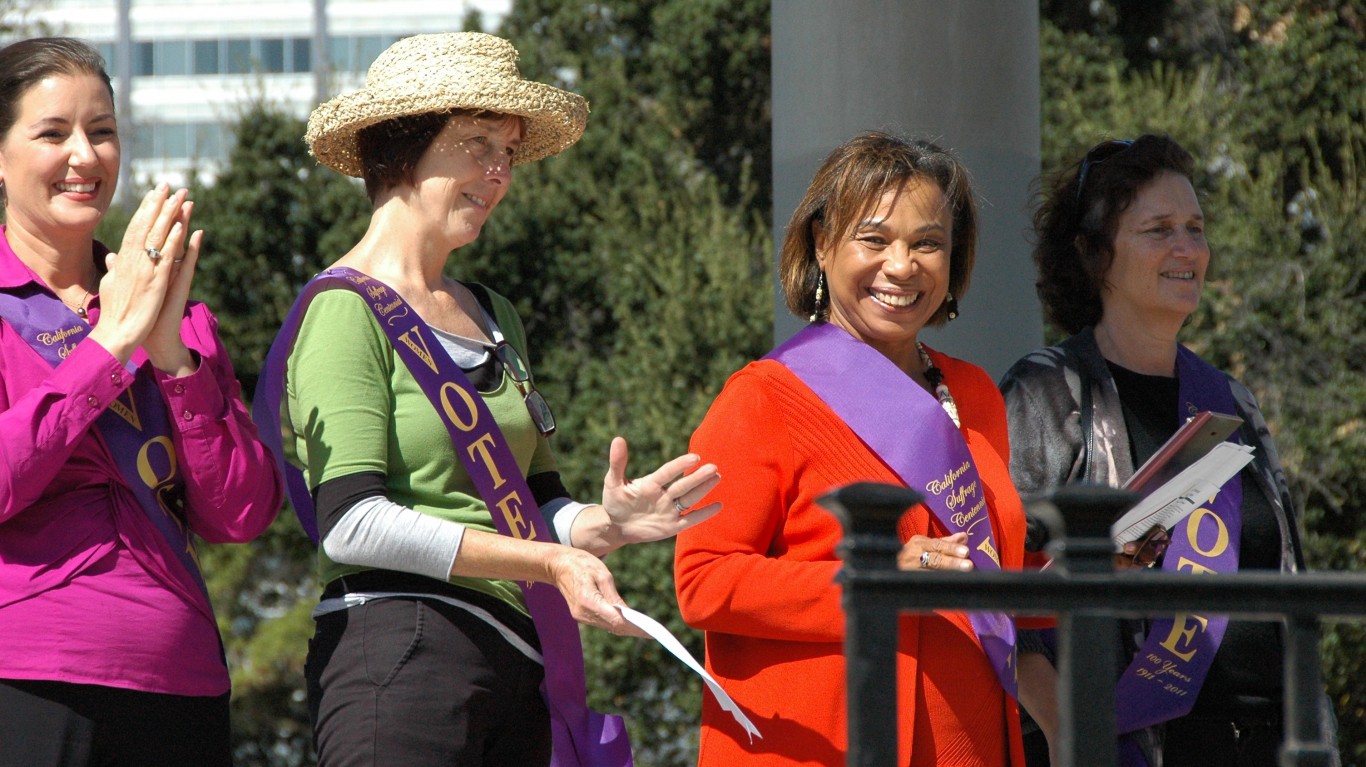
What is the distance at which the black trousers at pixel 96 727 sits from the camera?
247 cm

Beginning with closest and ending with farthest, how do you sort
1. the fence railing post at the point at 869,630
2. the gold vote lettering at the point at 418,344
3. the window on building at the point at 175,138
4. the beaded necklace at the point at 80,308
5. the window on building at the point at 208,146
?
the fence railing post at the point at 869,630
the gold vote lettering at the point at 418,344
the beaded necklace at the point at 80,308
the window on building at the point at 208,146
the window on building at the point at 175,138

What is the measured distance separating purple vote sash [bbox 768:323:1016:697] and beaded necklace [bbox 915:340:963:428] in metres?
0.16

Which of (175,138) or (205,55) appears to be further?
(175,138)

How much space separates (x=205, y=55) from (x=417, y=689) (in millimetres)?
47027

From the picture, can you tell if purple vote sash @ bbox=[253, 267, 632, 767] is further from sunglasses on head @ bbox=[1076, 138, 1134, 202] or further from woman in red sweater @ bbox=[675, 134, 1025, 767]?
sunglasses on head @ bbox=[1076, 138, 1134, 202]

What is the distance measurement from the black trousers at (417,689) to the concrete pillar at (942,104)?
4.37ft

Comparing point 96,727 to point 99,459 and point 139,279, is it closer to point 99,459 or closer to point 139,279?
point 99,459

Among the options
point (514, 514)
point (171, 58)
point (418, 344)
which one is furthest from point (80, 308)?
point (171, 58)

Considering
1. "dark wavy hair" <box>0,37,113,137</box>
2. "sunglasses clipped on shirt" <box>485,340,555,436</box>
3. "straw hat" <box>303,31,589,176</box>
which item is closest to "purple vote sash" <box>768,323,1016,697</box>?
"sunglasses clipped on shirt" <box>485,340,555,436</box>

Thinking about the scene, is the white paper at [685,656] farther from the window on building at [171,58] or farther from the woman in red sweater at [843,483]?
the window on building at [171,58]

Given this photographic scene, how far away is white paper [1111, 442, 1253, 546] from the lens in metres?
2.89

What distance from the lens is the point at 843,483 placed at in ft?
8.59

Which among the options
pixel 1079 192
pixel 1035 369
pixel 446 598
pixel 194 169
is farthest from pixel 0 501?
pixel 194 169

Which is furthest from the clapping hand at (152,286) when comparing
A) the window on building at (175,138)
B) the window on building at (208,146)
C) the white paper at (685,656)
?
the window on building at (175,138)
